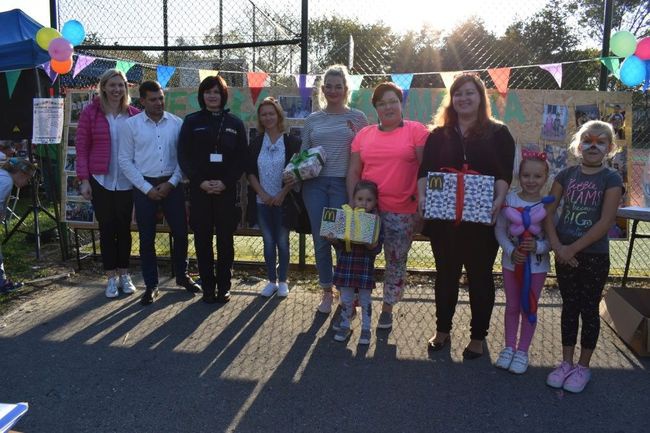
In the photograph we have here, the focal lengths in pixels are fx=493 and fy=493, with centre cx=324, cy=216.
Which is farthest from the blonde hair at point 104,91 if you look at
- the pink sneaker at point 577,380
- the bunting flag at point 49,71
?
the pink sneaker at point 577,380

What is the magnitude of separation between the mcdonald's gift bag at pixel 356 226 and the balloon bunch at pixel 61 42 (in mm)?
3425

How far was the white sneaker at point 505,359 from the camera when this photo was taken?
324 cm

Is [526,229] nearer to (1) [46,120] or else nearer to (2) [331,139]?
(2) [331,139]

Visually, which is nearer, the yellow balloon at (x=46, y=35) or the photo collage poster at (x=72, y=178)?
the yellow balloon at (x=46, y=35)

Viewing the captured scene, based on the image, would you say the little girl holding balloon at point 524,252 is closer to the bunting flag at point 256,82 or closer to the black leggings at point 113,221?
the bunting flag at point 256,82

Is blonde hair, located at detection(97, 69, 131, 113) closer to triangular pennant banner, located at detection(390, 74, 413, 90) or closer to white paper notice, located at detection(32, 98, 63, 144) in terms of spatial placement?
white paper notice, located at detection(32, 98, 63, 144)

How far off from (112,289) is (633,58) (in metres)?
4.93

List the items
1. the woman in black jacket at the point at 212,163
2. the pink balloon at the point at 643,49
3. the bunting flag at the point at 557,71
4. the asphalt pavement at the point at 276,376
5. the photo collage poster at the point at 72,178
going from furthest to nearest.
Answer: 1. the photo collage poster at the point at 72,178
2. the bunting flag at the point at 557,71
3. the woman in black jacket at the point at 212,163
4. the pink balloon at the point at 643,49
5. the asphalt pavement at the point at 276,376

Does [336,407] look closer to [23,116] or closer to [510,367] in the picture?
[510,367]

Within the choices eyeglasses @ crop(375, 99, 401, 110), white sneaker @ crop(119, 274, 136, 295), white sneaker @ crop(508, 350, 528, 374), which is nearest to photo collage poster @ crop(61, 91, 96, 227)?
white sneaker @ crop(119, 274, 136, 295)

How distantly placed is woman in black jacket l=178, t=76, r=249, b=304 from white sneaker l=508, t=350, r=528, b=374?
2492 millimetres

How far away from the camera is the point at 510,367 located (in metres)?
3.21

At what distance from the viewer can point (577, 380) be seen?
299cm

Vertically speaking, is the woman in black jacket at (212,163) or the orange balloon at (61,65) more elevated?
the orange balloon at (61,65)
